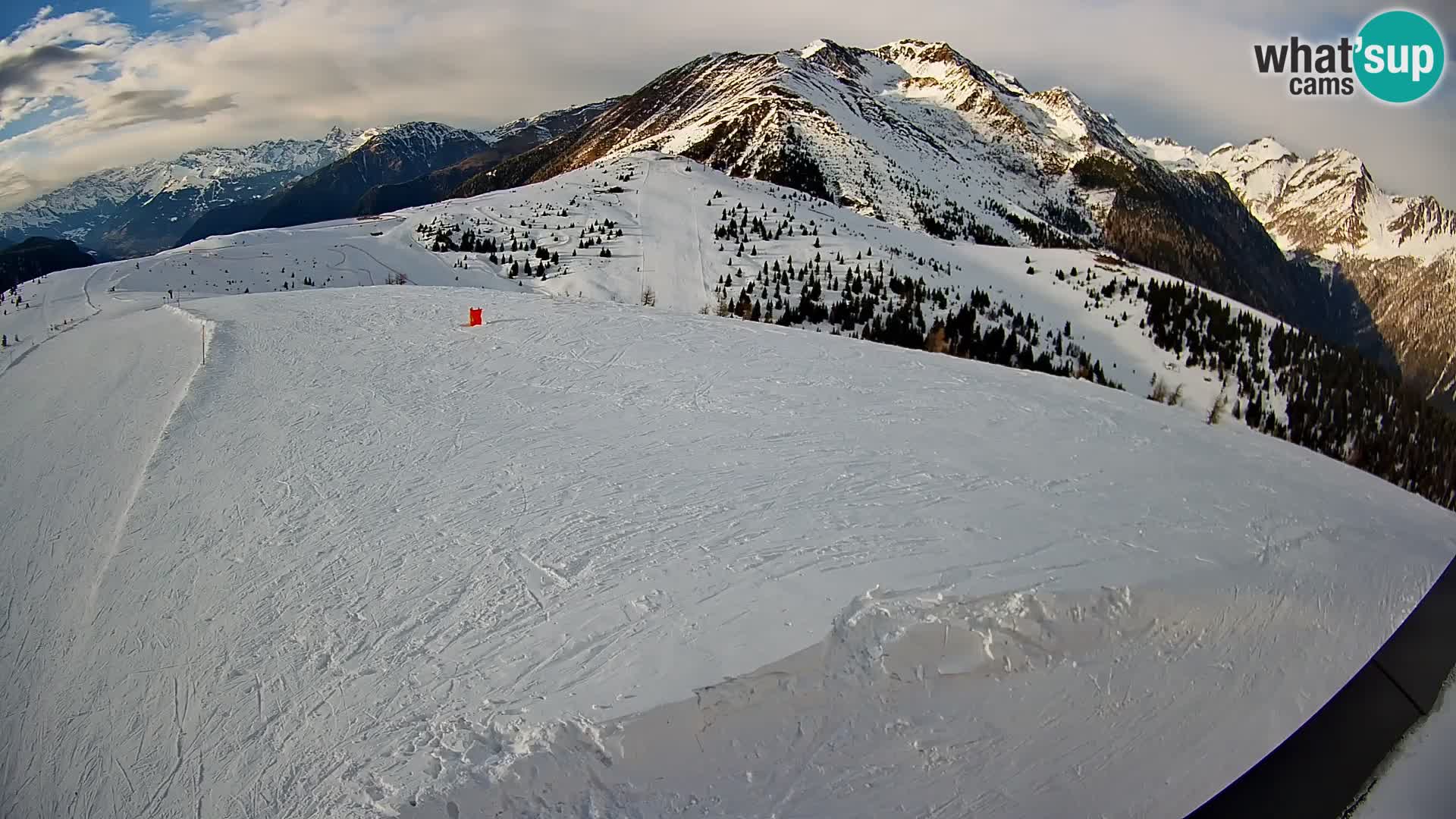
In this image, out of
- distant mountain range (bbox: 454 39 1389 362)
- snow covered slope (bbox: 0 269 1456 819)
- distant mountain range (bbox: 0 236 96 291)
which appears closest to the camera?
snow covered slope (bbox: 0 269 1456 819)

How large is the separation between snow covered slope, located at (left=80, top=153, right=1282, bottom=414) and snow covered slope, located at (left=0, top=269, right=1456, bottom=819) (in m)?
13.0

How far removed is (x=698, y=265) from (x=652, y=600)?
961 inches

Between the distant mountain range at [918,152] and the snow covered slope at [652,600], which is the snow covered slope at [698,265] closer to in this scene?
the snow covered slope at [652,600]

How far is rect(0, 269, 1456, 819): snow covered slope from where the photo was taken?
4.15m

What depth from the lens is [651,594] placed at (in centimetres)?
526

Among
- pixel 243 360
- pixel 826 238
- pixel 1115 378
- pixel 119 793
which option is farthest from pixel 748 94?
pixel 119 793

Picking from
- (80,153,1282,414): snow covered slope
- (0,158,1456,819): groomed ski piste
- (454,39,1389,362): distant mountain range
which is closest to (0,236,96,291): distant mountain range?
(454,39,1389,362): distant mountain range

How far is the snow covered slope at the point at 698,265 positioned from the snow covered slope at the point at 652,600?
42.7ft

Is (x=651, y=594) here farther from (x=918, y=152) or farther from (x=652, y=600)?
(x=918, y=152)

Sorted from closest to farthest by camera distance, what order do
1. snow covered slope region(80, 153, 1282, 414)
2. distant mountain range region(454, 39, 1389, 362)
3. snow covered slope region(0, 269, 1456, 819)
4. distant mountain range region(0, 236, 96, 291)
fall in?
snow covered slope region(0, 269, 1456, 819)
snow covered slope region(80, 153, 1282, 414)
distant mountain range region(454, 39, 1389, 362)
distant mountain range region(0, 236, 96, 291)

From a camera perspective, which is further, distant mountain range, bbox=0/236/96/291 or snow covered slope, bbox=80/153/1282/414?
distant mountain range, bbox=0/236/96/291

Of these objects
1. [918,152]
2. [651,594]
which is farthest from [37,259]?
[651,594]

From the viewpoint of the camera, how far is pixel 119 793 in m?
4.01

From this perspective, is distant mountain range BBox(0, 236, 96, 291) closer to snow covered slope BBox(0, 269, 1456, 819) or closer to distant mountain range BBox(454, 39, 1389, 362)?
distant mountain range BBox(454, 39, 1389, 362)
